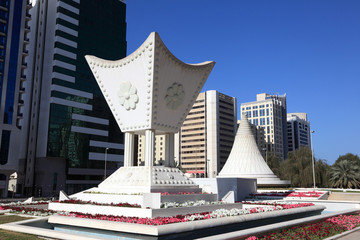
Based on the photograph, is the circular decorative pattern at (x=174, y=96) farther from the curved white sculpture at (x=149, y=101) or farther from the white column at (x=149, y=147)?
the white column at (x=149, y=147)

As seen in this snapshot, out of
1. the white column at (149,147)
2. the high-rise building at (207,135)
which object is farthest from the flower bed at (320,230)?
the high-rise building at (207,135)

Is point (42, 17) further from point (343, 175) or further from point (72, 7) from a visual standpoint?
point (343, 175)

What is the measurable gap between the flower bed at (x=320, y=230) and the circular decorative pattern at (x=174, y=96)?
9.99 metres

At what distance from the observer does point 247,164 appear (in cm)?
4150

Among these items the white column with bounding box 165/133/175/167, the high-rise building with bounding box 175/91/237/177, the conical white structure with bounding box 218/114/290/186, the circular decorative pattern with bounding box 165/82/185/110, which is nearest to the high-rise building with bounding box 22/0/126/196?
the conical white structure with bounding box 218/114/290/186

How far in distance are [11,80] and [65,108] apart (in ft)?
37.1

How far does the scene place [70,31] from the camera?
2457 inches

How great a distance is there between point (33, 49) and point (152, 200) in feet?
185

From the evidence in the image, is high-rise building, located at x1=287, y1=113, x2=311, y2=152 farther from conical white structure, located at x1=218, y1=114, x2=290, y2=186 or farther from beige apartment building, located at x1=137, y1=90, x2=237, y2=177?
conical white structure, located at x1=218, y1=114, x2=290, y2=186

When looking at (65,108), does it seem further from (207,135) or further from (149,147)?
(207,135)

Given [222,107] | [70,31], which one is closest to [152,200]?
[70,31]

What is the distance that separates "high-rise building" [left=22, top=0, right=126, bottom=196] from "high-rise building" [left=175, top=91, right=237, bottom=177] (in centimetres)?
5141

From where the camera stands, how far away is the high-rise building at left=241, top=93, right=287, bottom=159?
479ft

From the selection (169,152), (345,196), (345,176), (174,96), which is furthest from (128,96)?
(345,176)
